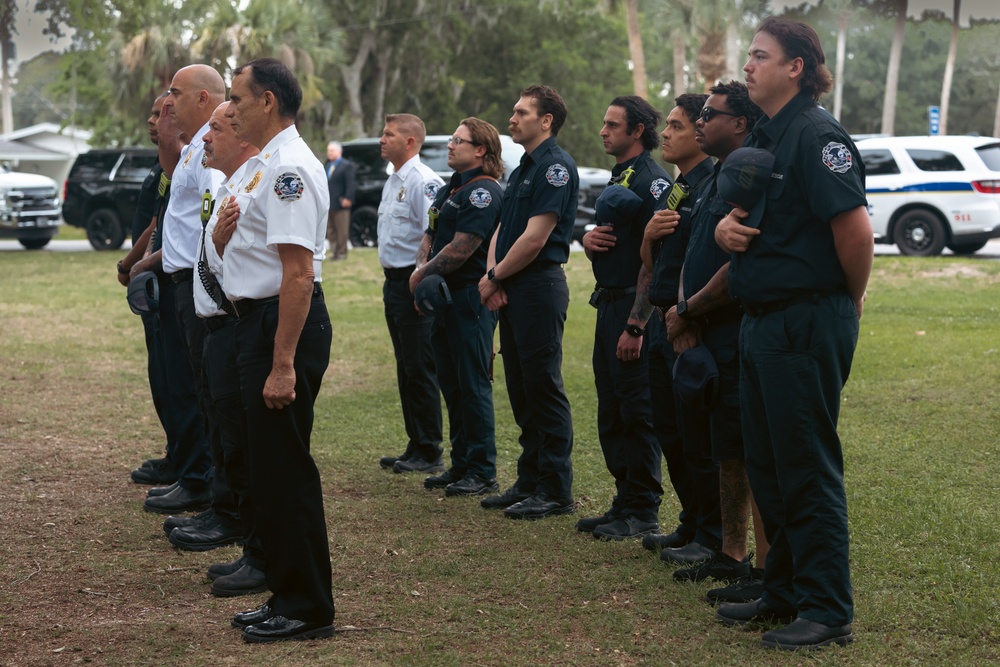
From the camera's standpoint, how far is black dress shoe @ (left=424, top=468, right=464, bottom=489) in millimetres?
6922

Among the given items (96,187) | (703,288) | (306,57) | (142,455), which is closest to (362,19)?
(306,57)

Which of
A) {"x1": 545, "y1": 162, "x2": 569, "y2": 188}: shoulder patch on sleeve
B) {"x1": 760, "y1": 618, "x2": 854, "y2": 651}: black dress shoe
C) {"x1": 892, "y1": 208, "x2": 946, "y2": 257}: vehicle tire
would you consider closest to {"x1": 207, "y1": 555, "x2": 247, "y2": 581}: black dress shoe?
{"x1": 760, "y1": 618, "x2": 854, "y2": 651}: black dress shoe

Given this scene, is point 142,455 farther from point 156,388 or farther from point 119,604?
point 119,604

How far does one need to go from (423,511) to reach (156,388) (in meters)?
1.77

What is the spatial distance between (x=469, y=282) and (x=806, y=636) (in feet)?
10.8

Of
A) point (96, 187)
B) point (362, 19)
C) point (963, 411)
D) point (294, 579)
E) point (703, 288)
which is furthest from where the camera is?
point (362, 19)

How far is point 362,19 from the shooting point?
1572 inches

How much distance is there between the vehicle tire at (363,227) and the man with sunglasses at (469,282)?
1577 cm

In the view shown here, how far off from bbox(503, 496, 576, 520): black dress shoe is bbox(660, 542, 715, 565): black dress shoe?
0.98m

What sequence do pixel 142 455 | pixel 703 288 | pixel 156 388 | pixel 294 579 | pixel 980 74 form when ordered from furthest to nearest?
1. pixel 980 74
2. pixel 142 455
3. pixel 156 388
4. pixel 703 288
5. pixel 294 579

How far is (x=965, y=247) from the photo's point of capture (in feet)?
59.3

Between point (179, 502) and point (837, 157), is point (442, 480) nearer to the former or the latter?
point (179, 502)

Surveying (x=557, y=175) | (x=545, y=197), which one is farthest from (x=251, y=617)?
(x=557, y=175)

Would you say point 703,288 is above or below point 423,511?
above
